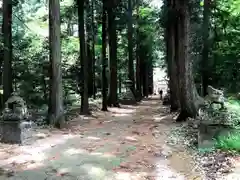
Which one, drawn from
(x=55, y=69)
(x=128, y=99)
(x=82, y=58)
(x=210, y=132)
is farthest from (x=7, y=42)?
(x=128, y=99)

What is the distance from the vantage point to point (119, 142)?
969 cm

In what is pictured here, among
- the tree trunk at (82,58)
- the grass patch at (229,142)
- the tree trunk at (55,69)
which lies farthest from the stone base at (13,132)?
the tree trunk at (82,58)

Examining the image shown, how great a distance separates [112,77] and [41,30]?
489 inches

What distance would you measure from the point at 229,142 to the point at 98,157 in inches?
118

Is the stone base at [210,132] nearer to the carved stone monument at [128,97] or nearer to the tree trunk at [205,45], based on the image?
the tree trunk at [205,45]

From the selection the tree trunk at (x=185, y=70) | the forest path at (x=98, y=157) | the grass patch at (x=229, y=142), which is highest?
the tree trunk at (x=185, y=70)

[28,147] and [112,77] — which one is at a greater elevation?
[112,77]

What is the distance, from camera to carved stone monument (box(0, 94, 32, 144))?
941 cm

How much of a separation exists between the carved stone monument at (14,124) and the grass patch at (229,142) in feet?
17.6

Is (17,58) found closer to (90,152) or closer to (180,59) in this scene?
(180,59)

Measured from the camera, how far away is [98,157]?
7809 mm

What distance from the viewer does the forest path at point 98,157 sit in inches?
257

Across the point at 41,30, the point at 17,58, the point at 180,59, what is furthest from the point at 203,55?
the point at 41,30

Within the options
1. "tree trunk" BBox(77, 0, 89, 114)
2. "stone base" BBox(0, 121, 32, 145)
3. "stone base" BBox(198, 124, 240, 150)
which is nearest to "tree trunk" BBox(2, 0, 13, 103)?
"tree trunk" BBox(77, 0, 89, 114)
